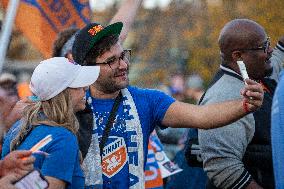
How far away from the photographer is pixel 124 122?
504 centimetres

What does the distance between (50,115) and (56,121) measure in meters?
0.06

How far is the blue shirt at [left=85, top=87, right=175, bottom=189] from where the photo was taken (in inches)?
196

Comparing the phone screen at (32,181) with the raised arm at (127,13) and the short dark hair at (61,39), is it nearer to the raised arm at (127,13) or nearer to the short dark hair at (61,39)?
the raised arm at (127,13)

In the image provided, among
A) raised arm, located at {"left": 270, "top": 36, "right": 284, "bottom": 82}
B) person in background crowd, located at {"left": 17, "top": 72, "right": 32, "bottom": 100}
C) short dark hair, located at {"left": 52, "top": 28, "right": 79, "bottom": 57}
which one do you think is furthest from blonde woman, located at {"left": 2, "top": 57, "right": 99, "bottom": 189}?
short dark hair, located at {"left": 52, "top": 28, "right": 79, "bottom": 57}

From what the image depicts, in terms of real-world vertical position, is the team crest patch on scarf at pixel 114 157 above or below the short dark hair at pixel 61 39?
below

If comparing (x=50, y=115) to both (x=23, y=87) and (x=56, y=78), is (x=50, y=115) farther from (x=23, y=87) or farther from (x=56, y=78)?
(x=23, y=87)

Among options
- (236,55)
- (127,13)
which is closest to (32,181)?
(236,55)

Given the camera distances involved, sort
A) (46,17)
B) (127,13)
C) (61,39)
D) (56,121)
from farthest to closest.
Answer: (46,17)
(61,39)
(127,13)
(56,121)

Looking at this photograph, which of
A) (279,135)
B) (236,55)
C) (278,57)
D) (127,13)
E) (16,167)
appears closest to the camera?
(279,135)

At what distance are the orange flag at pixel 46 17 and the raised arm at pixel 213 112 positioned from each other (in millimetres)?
3009

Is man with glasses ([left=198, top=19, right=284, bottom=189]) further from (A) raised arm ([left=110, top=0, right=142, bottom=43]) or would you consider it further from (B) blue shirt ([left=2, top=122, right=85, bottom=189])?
(B) blue shirt ([left=2, top=122, right=85, bottom=189])

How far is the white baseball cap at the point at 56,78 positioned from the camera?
441cm

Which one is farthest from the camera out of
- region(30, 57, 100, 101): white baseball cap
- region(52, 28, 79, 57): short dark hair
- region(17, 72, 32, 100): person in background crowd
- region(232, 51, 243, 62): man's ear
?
region(17, 72, 32, 100): person in background crowd

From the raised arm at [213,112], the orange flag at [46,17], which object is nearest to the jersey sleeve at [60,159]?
the raised arm at [213,112]
